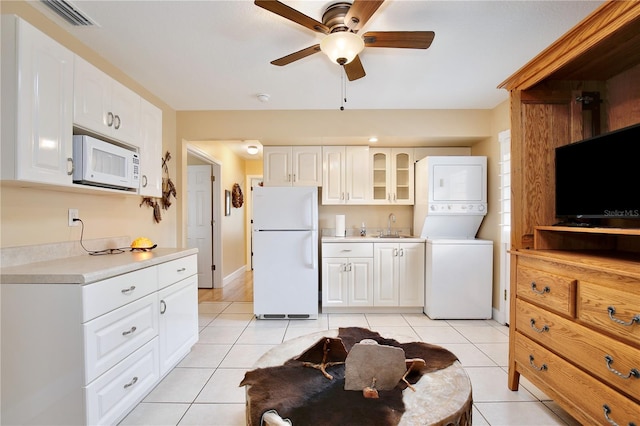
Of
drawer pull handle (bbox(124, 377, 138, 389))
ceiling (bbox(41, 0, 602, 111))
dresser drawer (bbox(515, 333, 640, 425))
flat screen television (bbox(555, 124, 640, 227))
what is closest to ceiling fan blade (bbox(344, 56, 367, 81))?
ceiling (bbox(41, 0, 602, 111))

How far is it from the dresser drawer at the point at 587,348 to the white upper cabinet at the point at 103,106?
9.97 feet

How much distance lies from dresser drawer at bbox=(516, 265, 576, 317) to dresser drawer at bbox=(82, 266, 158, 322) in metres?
2.46

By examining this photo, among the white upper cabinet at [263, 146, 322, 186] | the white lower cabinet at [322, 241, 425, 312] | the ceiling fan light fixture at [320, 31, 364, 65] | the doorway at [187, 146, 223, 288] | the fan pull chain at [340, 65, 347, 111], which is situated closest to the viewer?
the ceiling fan light fixture at [320, 31, 364, 65]

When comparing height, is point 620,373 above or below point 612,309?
below

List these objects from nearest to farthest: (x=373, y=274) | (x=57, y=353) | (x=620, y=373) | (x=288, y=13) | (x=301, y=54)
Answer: (x=620, y=373) → (x=57, y=353) → (x=288, y=13) → (x=301, y=54) → (x=373, y=274)

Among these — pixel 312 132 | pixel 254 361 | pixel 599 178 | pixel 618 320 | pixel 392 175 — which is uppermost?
pixel 312 132

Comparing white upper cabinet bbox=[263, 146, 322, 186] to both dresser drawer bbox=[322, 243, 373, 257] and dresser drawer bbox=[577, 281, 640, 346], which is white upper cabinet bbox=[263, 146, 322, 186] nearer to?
dresser drawer bbox=[322, 243, 373, 257]

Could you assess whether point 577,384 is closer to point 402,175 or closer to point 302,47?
point 302,47

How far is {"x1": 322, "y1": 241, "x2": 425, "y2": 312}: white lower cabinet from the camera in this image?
11.6ft

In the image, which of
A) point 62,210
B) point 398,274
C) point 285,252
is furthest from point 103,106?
point 398,274

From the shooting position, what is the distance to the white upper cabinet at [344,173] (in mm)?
3816

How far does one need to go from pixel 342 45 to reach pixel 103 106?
1.66 m

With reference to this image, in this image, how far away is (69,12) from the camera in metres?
1.83

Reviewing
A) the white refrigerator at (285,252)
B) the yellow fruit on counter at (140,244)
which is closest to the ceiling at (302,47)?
the white refrigerator at (285,252)
